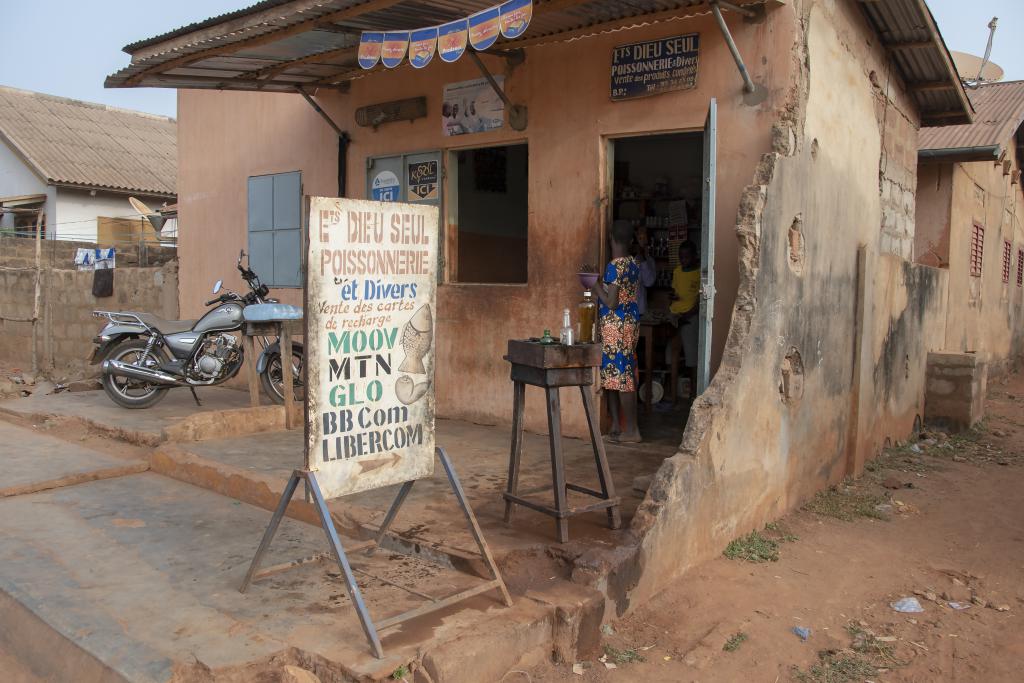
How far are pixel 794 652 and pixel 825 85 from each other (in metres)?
4.10

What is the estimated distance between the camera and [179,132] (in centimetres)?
1059

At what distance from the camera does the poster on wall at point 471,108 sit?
7.05 metres

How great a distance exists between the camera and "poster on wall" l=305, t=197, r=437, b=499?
324 centimetres

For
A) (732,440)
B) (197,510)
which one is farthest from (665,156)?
(197,510)

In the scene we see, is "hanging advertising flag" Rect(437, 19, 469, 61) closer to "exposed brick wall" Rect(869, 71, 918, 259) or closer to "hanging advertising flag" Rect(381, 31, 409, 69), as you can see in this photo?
"hanging advertising flag" Rect(381, 31, 409, 69)

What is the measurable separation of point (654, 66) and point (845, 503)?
3.59 metres

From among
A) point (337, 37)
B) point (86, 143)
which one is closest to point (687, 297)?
point (337, 37)

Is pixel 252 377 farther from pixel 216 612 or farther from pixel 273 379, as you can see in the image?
pixel 216 612

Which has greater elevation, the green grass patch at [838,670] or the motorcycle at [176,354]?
the motorcycle at [176,354]

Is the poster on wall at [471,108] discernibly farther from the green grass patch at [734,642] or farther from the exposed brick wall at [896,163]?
the green grass patch at [734,642]

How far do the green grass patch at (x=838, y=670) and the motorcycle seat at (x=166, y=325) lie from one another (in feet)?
21.8

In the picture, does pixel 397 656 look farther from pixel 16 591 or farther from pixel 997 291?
pixel 997 291

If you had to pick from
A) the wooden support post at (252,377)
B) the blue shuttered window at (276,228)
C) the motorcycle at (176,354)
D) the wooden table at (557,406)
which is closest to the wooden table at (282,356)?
the wooden support post at (252,377)

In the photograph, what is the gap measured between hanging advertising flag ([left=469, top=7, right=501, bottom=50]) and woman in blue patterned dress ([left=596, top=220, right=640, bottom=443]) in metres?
1.77
